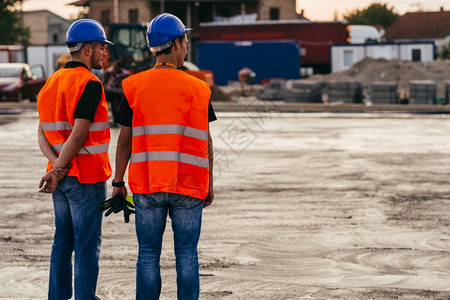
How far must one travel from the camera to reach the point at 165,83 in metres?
4.73

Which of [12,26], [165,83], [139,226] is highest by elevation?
[12,26]

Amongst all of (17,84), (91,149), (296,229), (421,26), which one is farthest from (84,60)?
(421,26)

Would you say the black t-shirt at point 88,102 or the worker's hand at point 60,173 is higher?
the black t-shirt at point 88,102

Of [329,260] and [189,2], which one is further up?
[189,2]

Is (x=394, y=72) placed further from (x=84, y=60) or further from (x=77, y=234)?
(x=77, y=234)

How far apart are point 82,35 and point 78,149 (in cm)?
71

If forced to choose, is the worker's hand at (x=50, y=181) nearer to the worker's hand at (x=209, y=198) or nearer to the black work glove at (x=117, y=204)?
the black work glove at (x=117, y=204)

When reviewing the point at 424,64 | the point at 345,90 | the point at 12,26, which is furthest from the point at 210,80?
the point at 12,26

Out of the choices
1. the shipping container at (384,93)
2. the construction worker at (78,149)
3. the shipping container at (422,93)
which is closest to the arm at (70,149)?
the construction worker at (78,149)

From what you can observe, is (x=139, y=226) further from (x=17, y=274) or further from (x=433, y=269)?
(x=433, y=269)

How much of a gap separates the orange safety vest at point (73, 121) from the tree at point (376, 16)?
392 feet

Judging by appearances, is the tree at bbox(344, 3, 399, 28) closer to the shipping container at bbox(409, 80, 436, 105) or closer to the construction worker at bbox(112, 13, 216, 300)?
the shipping container at bbox(409, 80, 436, 105)

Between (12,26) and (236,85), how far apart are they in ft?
117

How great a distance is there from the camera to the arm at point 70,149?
499cm
